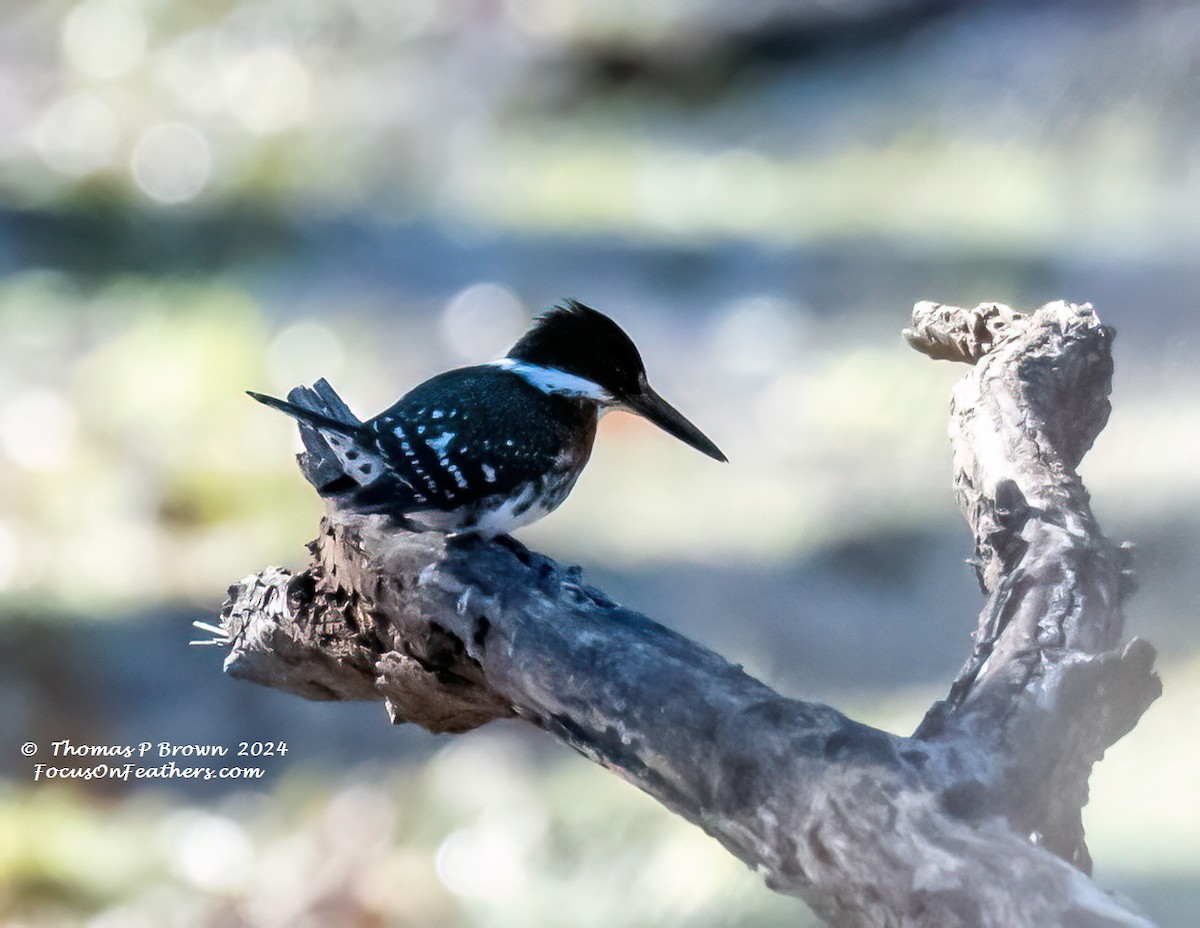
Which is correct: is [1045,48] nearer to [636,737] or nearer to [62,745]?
[636,737]

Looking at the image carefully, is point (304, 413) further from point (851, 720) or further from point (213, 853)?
A: point (213, 853)

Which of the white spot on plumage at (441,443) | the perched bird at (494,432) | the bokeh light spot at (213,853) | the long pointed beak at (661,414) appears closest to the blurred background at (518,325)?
the bokeh light spot at (213,853)

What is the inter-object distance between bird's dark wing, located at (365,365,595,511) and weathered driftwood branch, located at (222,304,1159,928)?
0.05m

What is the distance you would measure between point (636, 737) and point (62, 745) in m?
1.07

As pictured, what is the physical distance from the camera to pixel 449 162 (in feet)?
5.22

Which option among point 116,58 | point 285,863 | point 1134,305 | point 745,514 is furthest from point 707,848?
point 116,58

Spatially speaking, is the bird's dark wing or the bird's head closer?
the bird's dark wing

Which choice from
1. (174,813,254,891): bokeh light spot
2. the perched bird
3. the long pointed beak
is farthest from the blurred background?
the perched bird

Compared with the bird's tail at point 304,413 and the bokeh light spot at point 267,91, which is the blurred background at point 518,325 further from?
the bird's tail at point 304,413

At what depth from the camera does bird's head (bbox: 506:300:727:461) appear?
111 cm

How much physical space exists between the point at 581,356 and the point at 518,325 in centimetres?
41

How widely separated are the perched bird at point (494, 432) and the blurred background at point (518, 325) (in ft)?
1.11

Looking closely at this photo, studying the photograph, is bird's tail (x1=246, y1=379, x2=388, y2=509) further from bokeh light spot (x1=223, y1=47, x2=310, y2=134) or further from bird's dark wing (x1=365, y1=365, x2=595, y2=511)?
bokeh light spot (x1=223, y1=47, x2=310, y2=134)

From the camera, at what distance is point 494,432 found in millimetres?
987
